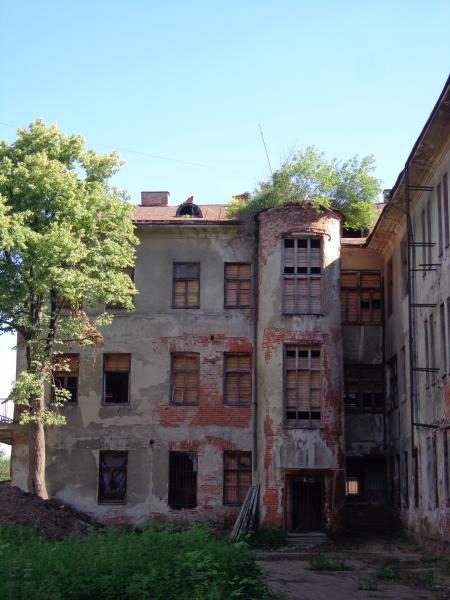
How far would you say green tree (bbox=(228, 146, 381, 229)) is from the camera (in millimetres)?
29156

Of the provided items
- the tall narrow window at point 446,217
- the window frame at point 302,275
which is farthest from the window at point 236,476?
the tall narrow window at point 446,217

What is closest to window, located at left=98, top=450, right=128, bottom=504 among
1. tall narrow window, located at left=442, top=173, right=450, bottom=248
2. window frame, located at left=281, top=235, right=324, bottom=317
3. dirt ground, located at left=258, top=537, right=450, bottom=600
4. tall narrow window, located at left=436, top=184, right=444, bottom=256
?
dirt ground, located at left=258, top=537, right=450, bottom=600

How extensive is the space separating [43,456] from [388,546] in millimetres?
10797

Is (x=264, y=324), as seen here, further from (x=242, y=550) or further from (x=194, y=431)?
(x=242, y=550)

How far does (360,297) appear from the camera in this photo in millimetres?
31000

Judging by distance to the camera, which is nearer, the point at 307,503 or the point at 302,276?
the point at 307,503

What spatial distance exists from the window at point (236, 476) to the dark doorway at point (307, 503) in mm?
1907

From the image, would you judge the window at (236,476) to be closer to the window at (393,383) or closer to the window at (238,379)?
the window at (238,379)

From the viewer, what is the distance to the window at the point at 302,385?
27703 millimetres

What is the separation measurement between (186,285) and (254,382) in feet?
13.6

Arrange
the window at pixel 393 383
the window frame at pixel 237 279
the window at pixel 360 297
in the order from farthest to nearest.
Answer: the window at pixel 360 297 < the window frame at pixel 237 279 < the window at pixel 393 383

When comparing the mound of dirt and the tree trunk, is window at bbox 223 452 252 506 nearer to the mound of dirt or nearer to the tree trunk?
the mound of dirt

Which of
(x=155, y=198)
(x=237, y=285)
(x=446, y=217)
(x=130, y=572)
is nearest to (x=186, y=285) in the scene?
(x=237, y=285)

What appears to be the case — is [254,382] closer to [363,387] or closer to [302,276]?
[302,276]
